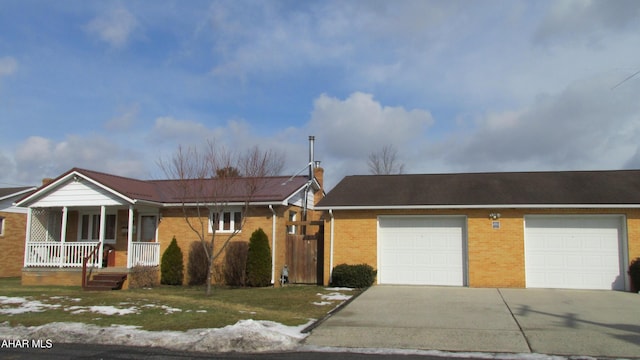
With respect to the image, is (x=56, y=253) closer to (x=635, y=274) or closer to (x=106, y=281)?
(x=106, y=281)

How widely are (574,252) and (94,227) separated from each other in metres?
18.4

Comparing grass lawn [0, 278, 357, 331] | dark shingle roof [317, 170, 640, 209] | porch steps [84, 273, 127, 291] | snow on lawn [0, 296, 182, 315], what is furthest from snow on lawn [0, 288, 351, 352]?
dark shingle roof [317, 170, 640, 209]

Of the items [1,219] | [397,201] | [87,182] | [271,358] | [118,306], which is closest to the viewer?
[271,358]

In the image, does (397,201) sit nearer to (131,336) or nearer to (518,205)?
(518,205)

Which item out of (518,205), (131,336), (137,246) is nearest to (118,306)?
(131,336)

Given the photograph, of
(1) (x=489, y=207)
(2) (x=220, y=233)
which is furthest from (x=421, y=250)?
(2) (x=220, y=233)

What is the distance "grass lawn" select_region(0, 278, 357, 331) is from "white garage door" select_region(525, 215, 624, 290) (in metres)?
6.24

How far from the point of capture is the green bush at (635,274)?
52.3 ft

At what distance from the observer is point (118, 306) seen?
12617 mm

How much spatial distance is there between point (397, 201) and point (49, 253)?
1342cm

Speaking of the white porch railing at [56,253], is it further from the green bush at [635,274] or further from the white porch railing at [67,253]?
the green bush at [635,274]

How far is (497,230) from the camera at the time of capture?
17.3 m

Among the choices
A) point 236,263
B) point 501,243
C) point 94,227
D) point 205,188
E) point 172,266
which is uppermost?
point 205,188

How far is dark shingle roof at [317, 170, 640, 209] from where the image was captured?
1712cm
